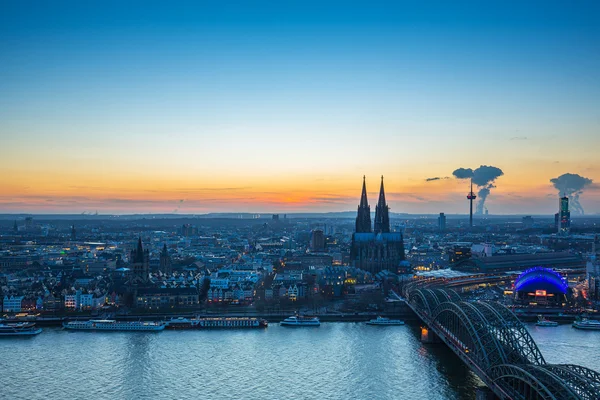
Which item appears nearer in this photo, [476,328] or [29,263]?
[476,328]

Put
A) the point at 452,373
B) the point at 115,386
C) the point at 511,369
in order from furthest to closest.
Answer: the point at 452,373, the point at 115,386, the point at 511,369

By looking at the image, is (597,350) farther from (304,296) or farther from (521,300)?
(304,296)

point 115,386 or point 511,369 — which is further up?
point 511,369

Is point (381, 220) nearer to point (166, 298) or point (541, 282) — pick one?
point (541, 282)

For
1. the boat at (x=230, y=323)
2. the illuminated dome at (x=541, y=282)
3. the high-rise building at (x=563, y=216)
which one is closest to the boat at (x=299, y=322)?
the boat at (x=230, y=323)

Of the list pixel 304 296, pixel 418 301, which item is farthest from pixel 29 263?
pixel 418 301

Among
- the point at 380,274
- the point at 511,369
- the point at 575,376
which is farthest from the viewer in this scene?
the point at 380,274

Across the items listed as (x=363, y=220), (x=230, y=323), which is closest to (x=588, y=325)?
(x=230, y=323)
